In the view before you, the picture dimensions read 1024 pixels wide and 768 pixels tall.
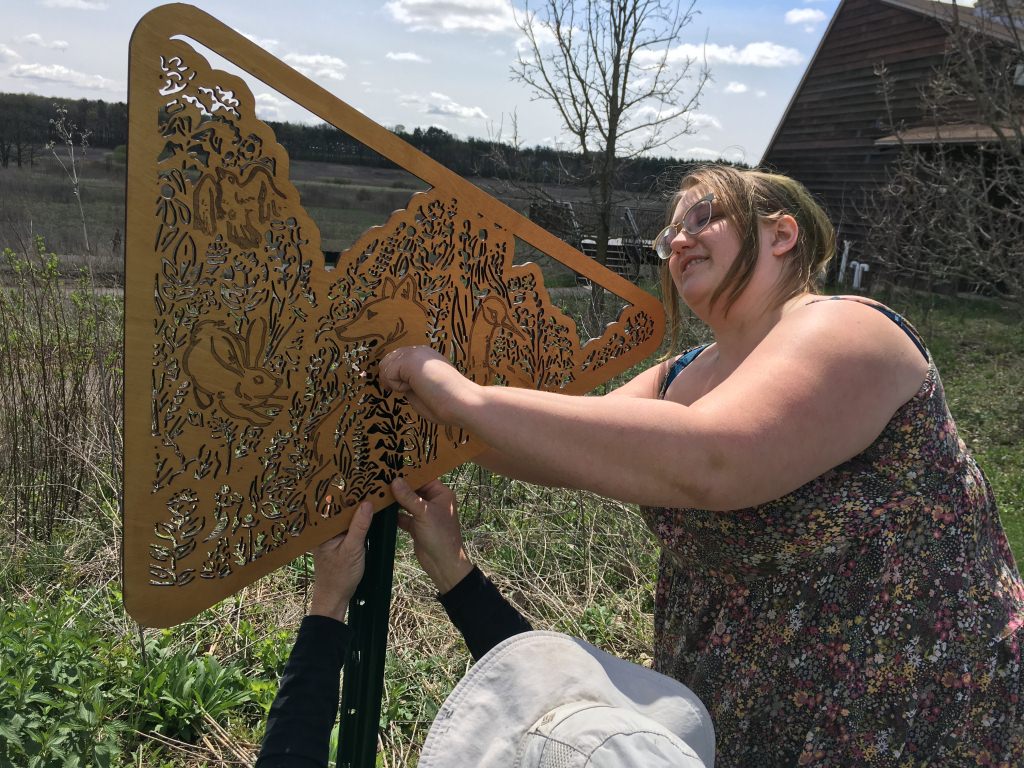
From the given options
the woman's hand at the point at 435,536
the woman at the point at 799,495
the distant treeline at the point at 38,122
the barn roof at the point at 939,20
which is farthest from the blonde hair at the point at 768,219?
the barn roof at the point at 939,20

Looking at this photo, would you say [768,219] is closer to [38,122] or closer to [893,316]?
[893,316]

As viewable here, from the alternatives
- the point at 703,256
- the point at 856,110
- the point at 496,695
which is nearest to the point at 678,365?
the point at 703,256

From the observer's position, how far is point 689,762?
2.31 feet

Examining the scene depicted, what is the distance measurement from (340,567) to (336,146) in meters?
1.77

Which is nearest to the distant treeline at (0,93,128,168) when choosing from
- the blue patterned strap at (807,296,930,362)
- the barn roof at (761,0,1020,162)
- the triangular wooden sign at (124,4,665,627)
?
the triangular wooden sign at (124,4,665,627)

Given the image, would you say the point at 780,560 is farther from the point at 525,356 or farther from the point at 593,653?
the point at 525,356

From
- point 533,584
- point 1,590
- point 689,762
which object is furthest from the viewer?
point 533,584

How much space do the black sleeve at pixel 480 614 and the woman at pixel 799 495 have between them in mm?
284

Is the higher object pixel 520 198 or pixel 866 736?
pixel 520 198

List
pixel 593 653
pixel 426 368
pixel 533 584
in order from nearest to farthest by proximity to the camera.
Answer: pixel 593 653
pixel 426 368
pixel 533 584

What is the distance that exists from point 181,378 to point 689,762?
841mm

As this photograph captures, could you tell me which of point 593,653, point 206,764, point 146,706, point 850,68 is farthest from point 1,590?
point 850,68

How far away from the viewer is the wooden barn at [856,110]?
532 inches

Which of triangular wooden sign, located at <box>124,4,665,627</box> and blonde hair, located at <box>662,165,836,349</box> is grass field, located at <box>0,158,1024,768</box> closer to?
triangular wooden sign, located at <box>124,4,665,627</box>
